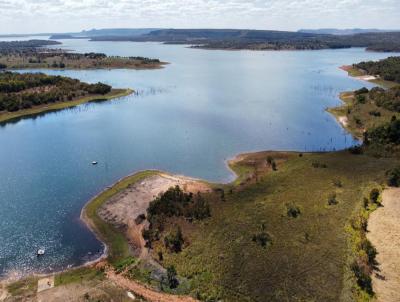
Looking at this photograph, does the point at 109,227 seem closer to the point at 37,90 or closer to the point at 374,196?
the point at 374,196

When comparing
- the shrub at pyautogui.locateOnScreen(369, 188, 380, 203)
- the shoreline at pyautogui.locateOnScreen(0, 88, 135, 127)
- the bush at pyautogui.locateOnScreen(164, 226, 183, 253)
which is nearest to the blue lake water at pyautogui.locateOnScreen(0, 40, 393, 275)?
the shoreline at pyautogui.locateOnScreen(0, 88, 135, 127)

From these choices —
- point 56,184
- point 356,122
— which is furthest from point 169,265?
point 356,122

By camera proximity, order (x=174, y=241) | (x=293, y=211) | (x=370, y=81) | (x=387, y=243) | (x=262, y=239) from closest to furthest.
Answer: (x=387, y=243)
(x=262, y=239)
(x=174, y=241)
(x=293, y=211)
(x=370, y=81)

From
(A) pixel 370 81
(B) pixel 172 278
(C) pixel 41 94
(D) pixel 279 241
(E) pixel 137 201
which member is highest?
(A) pixel 370 81

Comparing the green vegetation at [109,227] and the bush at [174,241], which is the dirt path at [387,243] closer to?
the bush at [174,241]

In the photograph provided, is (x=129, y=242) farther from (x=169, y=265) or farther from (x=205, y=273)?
(x=205, y=273)

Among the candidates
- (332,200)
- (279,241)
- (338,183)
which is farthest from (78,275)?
(338,183)
